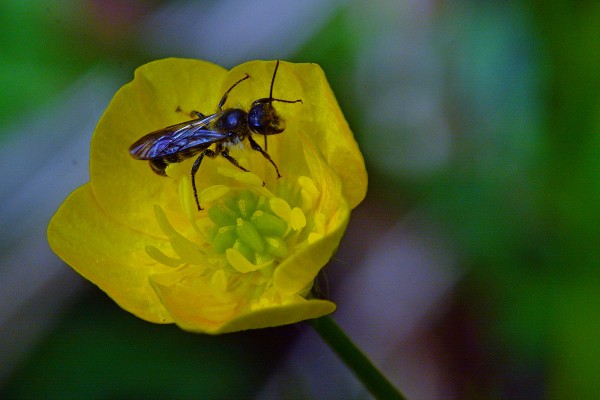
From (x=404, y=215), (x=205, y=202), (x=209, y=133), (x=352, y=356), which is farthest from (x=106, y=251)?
(x=404, y=215)

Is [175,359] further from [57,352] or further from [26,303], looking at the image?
[26,303]

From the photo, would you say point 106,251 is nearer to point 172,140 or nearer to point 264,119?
point 172,140

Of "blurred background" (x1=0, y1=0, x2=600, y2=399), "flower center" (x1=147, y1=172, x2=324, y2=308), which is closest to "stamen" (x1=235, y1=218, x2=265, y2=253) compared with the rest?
"flower center" (x1=147, y1=172, x2=324, y2=308)

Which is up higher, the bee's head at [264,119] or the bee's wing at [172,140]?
the bee's wing at [172,140]

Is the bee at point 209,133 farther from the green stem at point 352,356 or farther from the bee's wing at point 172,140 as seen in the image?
the green stem at point 352,356

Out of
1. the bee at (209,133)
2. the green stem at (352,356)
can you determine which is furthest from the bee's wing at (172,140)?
the green stem at (352,356)

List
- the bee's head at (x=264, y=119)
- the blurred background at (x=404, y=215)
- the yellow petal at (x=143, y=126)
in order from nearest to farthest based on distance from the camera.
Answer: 1. the bee's head at (x=264, y=119)
2. the yellow petal at (x=143, y=126)
3. the blurred background at (x=404, y=215)

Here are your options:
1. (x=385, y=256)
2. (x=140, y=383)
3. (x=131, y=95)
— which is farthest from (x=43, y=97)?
(x=385, y=256)

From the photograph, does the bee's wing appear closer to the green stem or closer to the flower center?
the flower center
